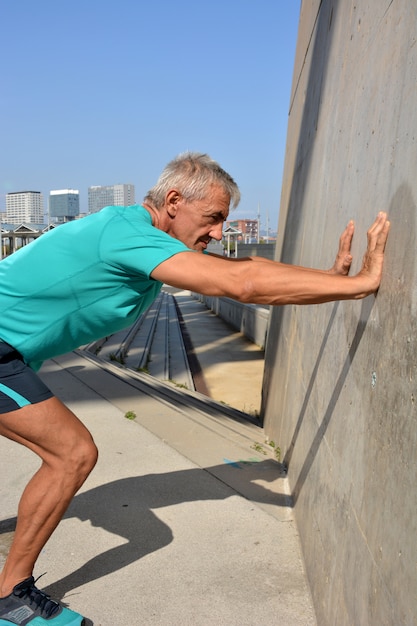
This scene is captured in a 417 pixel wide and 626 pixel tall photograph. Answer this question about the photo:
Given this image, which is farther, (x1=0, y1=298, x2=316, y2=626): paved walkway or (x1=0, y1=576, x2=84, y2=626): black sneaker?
(x1=0, y1=298, x2=316, y2=626): paved walkway

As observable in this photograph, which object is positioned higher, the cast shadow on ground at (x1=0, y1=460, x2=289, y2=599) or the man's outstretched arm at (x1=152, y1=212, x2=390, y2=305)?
the man's outstretched arm at (x1=152, y1=212, x2=390, y2=305)

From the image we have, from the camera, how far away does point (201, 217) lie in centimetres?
279

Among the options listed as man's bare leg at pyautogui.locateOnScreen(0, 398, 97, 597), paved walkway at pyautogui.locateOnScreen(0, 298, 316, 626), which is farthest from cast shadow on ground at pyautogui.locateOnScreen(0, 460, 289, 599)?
man's bare leg at pyautogui.locateOnScreen(0, 398, 97, 597)

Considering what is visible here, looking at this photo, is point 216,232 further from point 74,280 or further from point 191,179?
point 74,280

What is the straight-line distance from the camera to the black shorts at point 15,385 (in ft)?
8.64

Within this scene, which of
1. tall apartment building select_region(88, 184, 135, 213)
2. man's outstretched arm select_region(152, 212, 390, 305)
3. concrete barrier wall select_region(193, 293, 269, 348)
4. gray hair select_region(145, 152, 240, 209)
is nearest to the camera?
man's outstretched arm select_region(152, 212, 390, 305)

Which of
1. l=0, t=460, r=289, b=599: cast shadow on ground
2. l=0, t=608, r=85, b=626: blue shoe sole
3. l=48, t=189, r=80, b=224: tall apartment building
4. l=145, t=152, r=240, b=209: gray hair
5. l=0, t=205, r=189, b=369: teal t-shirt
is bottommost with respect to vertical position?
l=48, t=189, r=80, b=224: tall apartment building

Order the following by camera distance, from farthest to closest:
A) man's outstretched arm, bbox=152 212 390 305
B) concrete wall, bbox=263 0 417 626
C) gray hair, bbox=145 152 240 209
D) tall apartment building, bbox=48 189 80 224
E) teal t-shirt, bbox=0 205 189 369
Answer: tall apartment building, bbox=48 189 80 224
gray hair, bbox=145 152 240 209
teal t-shirt, bbox=0 205 189 369
man's outstretched arm, bbox=152 212 390 305
concrete wall, bbox=263 0 417 626

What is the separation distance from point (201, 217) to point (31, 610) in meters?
1.80

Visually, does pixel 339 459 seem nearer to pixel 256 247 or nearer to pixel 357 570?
pixel 357 570

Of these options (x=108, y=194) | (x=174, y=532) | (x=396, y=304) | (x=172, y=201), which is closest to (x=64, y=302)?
(x=172, y=201)

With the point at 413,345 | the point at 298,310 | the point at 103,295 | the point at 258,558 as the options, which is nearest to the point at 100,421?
the point at 298,310

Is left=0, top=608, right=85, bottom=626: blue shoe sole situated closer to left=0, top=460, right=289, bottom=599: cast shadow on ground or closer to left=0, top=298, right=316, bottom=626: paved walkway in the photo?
left=0, top=298, right=316, bottom=626: paved walkway

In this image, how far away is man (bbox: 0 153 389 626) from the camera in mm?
2572
